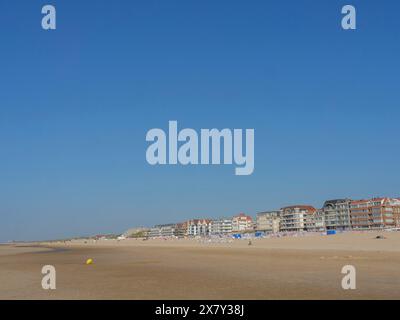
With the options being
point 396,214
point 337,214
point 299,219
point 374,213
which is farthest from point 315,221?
point 396,214

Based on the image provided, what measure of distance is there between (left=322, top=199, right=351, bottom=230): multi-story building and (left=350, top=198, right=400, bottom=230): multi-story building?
2.79 m

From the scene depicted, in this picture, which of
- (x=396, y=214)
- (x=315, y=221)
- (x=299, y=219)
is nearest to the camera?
(x=396, y=214)

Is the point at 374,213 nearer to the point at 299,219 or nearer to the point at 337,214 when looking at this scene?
the point at 337,214

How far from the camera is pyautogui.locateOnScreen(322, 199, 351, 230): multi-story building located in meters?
164

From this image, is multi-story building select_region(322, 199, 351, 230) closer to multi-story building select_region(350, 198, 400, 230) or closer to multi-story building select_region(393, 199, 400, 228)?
multi-story building select_region(350, 198, 400, 230)

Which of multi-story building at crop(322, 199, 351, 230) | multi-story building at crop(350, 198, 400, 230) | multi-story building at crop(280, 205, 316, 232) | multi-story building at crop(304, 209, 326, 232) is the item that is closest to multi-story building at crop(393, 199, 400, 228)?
multi-story building at crop(350, 198, 400, 230)

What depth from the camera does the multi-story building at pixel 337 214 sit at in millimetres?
164375

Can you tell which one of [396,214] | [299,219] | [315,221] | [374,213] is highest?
[374,213]

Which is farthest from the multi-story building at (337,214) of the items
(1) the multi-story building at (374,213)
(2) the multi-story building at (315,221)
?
(1) the multi-story building at (374,213)

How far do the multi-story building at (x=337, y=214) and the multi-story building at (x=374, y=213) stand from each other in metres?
2.79

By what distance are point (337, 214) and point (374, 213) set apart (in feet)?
66.0

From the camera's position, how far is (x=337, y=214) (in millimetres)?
170250

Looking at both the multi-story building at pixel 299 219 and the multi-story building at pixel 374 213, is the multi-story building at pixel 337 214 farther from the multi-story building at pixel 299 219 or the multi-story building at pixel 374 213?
the multi-story building at pixel 299 219
